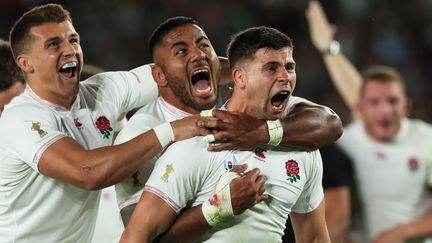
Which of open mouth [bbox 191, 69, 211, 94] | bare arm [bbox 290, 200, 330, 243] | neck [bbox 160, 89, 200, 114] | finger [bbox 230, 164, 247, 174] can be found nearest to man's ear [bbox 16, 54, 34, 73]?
neck [bbox 160, 89, 200, 114]

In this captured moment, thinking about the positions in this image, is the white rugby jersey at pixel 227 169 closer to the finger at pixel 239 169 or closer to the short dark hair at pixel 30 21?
the finger at pixel 239 169

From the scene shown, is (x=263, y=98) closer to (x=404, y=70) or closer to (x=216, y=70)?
(x=216, y=70)

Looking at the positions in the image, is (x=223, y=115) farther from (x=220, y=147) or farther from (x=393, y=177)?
(x=393, y=177)

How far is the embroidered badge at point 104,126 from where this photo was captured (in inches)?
156

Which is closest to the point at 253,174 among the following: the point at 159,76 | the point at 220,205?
the point at 220,205

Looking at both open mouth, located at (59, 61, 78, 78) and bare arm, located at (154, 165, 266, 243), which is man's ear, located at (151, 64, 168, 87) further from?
bare arm, located at (154, 165, 266, 243)

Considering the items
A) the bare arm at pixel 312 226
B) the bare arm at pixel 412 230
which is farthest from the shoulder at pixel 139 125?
the bare arm at pixel 412 230

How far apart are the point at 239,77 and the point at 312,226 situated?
729mm

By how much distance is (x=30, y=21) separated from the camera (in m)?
3.92

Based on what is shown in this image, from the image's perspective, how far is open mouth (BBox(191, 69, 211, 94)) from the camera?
389cm

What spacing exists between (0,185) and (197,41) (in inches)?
40.4

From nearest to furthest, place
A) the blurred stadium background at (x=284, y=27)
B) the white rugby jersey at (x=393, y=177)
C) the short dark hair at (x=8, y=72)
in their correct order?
the short dark hair at (x=8, y=72), the white rugby jersey at (x=393, y=177), the blurred stadium background at (x=284, y=27)

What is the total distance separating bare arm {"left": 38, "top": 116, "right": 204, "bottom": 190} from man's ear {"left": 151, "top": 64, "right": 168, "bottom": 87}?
425 mm

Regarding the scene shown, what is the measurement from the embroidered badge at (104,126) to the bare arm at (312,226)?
86 centimetres
